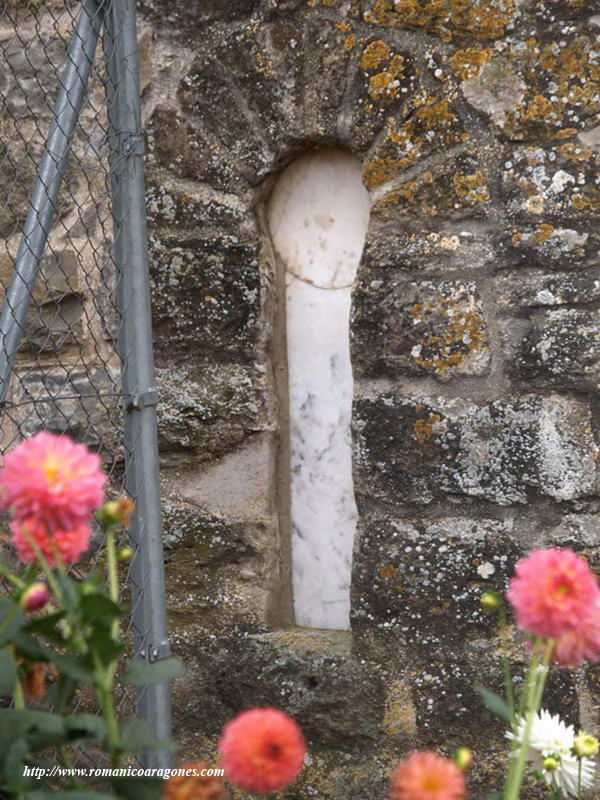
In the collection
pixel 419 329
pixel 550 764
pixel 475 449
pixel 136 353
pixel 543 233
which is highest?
pixel 543 233

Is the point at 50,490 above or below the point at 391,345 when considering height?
below

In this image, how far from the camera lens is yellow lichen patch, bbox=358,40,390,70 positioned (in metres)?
2.14

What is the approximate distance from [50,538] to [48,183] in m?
1.14

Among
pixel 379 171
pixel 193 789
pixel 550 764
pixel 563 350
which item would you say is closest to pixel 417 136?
pixel 379 171

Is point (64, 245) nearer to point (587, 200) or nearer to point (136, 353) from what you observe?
point (136, 353)

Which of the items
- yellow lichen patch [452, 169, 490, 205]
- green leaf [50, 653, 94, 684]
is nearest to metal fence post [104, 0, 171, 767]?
yellow lichen patch [452, 169, 490, 205]

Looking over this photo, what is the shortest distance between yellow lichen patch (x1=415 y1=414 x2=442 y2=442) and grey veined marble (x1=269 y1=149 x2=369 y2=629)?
0.24 m

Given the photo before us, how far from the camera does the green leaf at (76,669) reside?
828 millimetres

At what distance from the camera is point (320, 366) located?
2371 millimetres

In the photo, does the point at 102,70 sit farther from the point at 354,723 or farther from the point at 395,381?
the point at 354,723

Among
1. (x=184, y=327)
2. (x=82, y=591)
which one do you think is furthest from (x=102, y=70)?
(x=82, y=591)

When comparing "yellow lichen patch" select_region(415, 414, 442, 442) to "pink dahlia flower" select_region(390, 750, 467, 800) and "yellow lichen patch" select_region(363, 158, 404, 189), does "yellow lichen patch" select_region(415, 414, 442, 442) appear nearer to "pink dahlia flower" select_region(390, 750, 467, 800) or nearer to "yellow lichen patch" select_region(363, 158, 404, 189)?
"yellow lichen patch" select_region(363, 158, 404, 189)

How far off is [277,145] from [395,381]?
536mm

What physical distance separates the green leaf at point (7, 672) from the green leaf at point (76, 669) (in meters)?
0.04
